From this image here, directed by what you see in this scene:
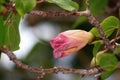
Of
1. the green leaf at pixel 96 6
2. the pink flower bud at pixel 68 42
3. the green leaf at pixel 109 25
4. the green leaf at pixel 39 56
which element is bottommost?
the pink flower bud at pixel 68 42

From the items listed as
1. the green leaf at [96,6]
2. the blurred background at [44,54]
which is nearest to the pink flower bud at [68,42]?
the green leaf at [96,6]

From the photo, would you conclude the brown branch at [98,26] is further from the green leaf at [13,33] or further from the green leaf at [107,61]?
the green leaf at [13,33]

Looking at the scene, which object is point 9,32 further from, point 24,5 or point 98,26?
point 98,26

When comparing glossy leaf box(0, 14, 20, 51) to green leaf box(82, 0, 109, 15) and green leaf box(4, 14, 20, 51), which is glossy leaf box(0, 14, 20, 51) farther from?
green leaf box(82, 0, 109, 15)

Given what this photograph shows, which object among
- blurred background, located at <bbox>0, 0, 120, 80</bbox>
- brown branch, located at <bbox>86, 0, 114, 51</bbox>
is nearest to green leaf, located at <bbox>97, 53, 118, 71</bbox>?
brown branch, located at <bbox>86, 0, 114, 51</bbox>

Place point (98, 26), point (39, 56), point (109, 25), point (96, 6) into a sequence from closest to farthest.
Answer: point (98, 26), point (109, 25), point (96, 6), point (39, 56)

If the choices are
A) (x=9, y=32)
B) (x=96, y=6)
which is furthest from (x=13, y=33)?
(x=96, y=6)
